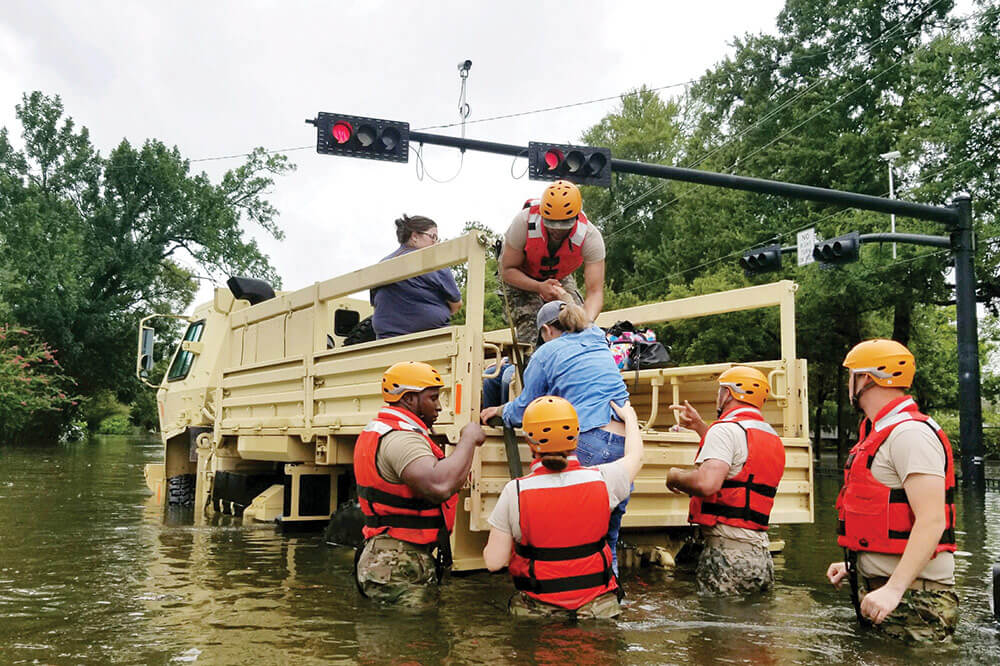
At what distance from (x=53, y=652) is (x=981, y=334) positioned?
32587 millimetres

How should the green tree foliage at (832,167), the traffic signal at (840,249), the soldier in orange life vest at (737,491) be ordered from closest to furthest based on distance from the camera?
the soldier in orange life vest at (737,491) → the traffic signal at (840,249) → the green tree foliage at (832,167)

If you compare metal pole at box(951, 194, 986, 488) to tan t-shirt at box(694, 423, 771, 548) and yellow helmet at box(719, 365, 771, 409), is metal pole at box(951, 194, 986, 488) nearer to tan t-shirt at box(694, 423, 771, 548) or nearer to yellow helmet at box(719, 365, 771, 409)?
yellow helmet at box(719, 365, 771, 409)

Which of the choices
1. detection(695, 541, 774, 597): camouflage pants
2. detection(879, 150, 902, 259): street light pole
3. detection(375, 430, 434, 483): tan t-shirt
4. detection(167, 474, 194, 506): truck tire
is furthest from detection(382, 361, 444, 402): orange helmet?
detection(879, 150, 902, 259): street light pole

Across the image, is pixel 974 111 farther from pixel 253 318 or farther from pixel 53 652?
pixel 53 652

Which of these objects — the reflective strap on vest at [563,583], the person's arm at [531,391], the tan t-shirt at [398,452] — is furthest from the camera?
the person's arm at [531,391]

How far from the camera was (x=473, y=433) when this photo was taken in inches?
197

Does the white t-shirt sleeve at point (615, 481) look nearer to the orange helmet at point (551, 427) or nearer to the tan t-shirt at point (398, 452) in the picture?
the orange helmet at point (551, 427)

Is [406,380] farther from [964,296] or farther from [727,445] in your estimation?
[964,296]

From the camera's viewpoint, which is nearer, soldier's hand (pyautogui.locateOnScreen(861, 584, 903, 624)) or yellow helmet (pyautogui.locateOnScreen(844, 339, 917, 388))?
soldier's hand (pyautogui.locateOnScreen(861, 584, 903, 624))

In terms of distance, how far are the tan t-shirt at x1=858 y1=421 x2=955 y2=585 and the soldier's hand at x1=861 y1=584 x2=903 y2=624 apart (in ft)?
1.13

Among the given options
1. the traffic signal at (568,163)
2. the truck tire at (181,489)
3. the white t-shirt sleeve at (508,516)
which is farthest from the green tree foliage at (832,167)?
the white t-shirt sleeve at (508,516)

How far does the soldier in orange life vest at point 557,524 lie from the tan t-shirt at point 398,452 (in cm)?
62

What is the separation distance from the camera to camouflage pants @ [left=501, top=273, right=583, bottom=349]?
6191 millimetres

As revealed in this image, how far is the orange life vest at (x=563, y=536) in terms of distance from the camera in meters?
4.43
